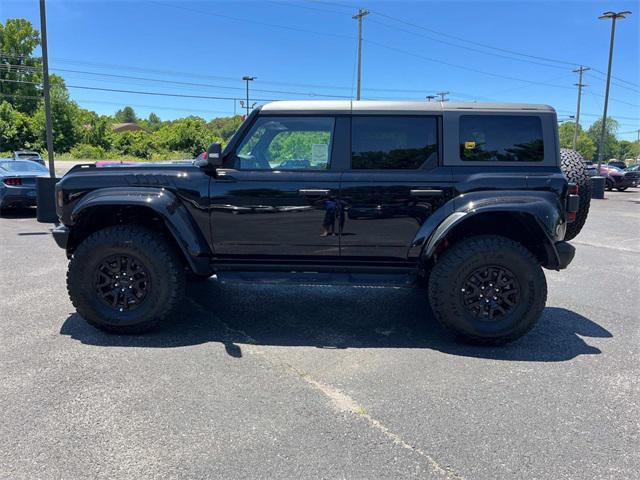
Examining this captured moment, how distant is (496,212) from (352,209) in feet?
3.84

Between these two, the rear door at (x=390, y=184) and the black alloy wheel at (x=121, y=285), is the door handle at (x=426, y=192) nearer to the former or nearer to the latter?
the rear door at (x=390, y=184)

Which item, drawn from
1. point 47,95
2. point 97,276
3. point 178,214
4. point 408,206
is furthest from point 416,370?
point 47,95

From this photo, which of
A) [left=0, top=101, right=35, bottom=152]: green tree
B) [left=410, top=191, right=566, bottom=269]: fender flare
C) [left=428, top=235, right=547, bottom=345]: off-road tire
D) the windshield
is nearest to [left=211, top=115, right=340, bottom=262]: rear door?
[left=410, top=191, right=566, bottom=269]: fender flare

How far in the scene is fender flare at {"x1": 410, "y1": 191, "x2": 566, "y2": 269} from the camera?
383cm

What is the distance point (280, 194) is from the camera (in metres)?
4.04

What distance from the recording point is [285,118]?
4.22m

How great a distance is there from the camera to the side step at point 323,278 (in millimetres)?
4051

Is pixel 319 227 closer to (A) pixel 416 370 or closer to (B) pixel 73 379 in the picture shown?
(A) pixel 416 370

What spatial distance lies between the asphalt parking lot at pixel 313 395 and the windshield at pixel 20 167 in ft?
26.0

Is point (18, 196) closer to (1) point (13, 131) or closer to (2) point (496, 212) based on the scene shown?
(2) point (496, 212)

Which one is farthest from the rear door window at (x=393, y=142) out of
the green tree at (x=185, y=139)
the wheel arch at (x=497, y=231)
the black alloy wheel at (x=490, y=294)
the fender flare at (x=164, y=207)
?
the green tree at (x=185, y=139)

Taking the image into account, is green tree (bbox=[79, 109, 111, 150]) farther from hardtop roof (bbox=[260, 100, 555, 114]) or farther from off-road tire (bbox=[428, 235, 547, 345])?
off-road tire (bbox=[428, 235, 547, 345])

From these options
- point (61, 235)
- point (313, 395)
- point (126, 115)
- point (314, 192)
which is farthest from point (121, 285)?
point (126, 115)

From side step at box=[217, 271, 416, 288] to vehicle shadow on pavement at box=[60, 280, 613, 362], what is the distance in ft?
1.63
